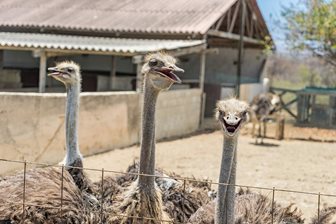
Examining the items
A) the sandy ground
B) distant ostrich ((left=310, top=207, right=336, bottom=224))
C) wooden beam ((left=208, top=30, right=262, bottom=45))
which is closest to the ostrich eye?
distant ostrich ((left=310, top=207, right=336, bottom=224))

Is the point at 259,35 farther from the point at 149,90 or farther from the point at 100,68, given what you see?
the point at 149,90

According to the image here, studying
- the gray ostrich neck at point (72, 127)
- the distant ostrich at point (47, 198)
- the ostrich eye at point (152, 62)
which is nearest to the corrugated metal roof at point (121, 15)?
the gray ostrich neck at point (72, 127)

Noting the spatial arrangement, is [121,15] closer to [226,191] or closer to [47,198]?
[47,198]

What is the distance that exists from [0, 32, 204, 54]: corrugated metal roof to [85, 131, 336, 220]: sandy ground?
2.09 meters

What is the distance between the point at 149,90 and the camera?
4.29 meters

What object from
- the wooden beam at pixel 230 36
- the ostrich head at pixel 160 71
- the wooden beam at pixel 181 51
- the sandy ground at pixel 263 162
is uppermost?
the wooden beam at pixel 230 36

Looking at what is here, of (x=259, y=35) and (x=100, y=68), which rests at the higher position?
(x=259, y=35)

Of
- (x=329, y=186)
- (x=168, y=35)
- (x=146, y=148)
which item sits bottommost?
(x=329, y=186)

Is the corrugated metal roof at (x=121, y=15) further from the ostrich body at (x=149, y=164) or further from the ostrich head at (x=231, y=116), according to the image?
the ostrich head at (x=231, y=116)

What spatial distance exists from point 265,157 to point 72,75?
19.7ft

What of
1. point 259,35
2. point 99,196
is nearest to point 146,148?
point 99,196

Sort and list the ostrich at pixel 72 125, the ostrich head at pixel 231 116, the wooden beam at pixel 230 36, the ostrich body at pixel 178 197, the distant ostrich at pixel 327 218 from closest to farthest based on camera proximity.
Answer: the ostrich head at pixel 231 116
the distant ostrich at pixel 327 218
the ostrich body at pixel 178 197
the ostrich at pixel 72 125
the wooden beam at pixel 230 36

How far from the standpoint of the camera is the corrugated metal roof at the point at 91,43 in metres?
12.8

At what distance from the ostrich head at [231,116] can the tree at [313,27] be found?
12.5 metres
